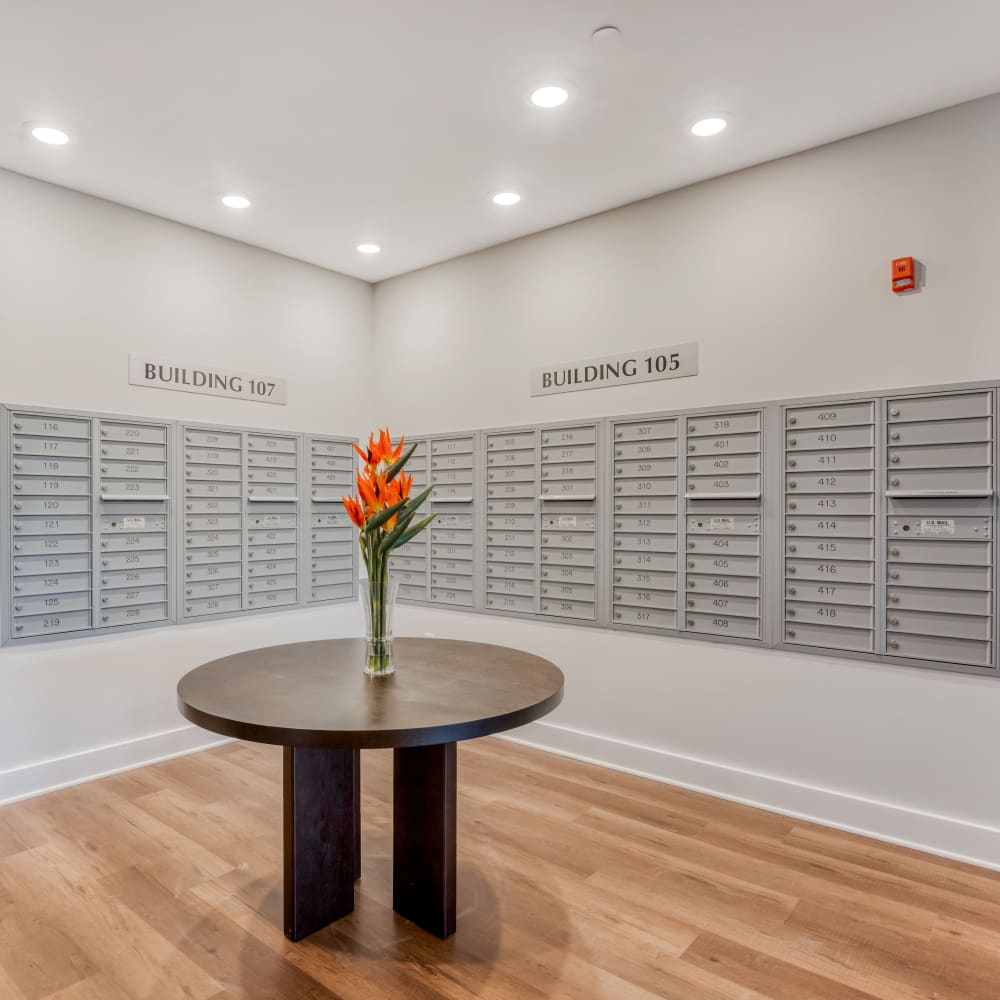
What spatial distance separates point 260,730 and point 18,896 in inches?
53.2

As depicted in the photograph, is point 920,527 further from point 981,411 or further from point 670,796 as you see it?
point 670,796

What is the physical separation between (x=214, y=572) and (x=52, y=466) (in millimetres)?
865

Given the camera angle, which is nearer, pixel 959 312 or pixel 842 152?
pixel 959 312

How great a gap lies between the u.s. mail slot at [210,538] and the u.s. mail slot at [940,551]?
9.57ft

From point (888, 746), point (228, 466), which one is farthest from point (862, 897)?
point (228, 466)

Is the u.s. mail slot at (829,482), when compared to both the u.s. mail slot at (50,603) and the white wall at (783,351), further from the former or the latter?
the u.s. mail slot at (50,603)

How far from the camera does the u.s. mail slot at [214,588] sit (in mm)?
3326

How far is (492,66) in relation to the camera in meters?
2.14

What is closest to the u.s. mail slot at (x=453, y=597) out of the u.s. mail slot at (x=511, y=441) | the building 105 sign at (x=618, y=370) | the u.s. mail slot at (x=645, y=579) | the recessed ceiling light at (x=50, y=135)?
the u.s. mail slot at (x=511, y=441)

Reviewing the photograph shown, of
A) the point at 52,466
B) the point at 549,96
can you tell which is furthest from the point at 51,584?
the point at 549,96

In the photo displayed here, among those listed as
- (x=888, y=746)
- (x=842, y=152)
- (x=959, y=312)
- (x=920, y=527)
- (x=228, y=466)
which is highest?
(x=842, y=152)

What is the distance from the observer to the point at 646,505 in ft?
9.97

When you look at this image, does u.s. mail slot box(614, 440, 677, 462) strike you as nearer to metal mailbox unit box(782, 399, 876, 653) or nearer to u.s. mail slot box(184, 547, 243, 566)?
metal mailbox unit box(782, 399, 876, 653)

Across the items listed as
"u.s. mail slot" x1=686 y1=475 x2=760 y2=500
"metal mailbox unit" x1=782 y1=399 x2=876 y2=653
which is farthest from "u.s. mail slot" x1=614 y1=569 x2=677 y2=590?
"metal mailbox unit" x1=782 y1=399 x2=876 y2=653
